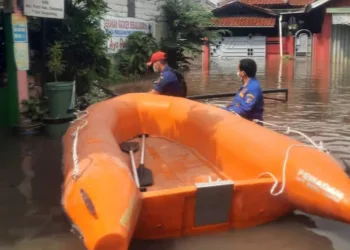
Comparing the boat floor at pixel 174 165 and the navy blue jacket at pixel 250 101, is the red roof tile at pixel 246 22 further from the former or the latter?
the navy blue jacket at pixel 250 101

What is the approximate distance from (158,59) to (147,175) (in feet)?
7.48

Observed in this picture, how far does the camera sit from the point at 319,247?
413 centimetres

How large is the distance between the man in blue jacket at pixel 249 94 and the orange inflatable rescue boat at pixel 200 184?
0.81 feet

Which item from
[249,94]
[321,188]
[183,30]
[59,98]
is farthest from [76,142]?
[183,30]

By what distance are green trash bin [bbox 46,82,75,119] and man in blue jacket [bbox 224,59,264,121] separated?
295 cm

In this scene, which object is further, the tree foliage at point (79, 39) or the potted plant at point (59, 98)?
the tree foliage at point (79, 39)

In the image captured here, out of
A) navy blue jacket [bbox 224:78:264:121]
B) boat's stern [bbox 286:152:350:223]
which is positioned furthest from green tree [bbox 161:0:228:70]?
boat's stern [bbox 286:152:350:223]

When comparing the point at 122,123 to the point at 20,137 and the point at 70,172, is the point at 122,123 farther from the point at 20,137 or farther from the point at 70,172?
the point at 70,172

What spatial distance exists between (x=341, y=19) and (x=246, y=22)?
6257 mm

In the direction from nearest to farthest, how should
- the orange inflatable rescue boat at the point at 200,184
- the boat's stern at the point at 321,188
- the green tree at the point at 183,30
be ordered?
the orange inflatable rescue boat at the point at 200,184
the boat's stern at the point at 321,188
the green tree at the point at 183,30

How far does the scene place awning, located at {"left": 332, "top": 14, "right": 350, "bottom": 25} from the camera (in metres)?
23.8

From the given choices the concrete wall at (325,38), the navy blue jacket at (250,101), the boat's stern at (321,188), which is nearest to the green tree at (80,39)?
the navy blue jacket at (250,101)

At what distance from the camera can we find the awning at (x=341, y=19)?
23.8 meters

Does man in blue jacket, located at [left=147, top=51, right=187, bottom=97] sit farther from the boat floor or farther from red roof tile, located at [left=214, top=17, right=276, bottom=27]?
red roof tile, located at [left=214, top=17, right=276, bottom=27]
